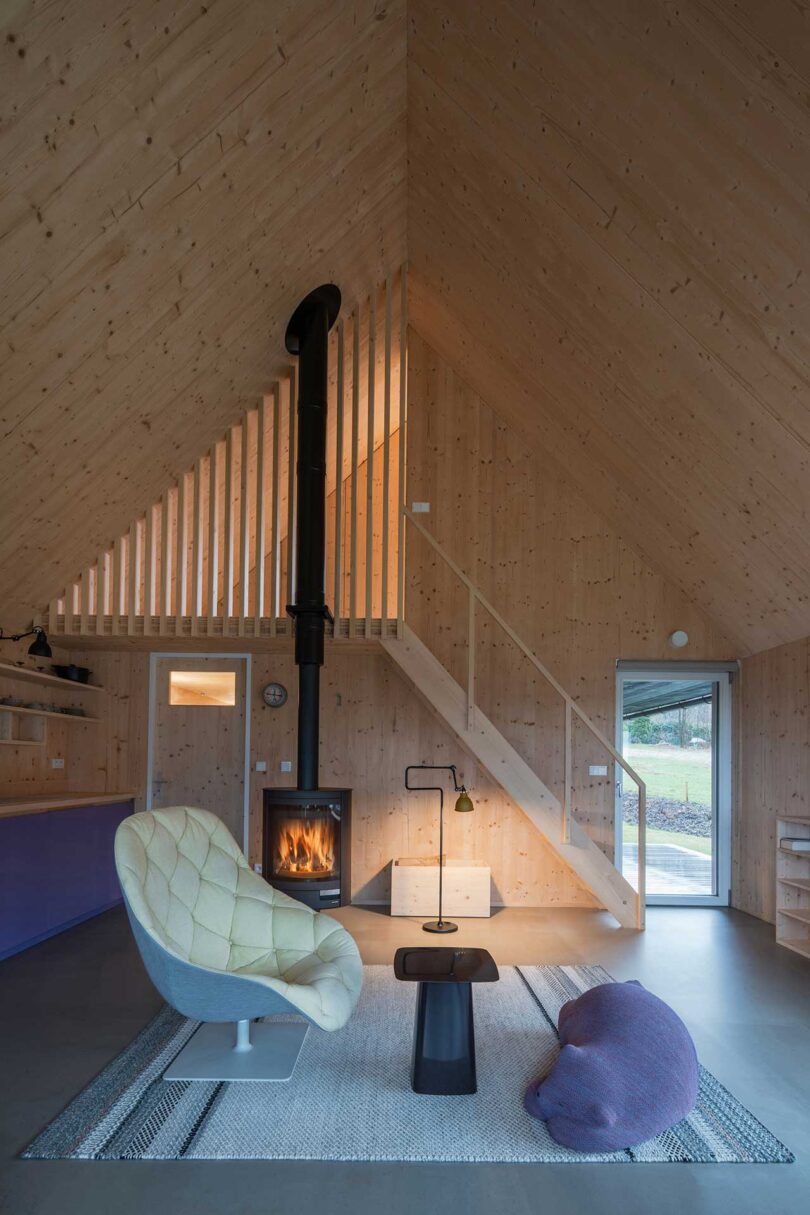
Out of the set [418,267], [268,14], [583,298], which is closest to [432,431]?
[418,267]

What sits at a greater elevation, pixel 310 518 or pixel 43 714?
pixel 310 518

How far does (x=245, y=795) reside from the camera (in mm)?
7781

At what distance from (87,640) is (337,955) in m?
3.94

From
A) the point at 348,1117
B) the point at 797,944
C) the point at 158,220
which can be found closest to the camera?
the point at 348,1117

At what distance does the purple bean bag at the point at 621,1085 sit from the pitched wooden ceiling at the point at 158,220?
12.8ft

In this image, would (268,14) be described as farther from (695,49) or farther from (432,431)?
(432,431)

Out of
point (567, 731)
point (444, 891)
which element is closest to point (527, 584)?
point (567, 731)

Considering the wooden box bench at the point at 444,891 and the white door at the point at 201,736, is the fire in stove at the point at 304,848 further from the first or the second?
the white door at the point at 201,736

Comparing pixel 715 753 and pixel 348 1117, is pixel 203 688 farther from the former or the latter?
pixel 348 1117

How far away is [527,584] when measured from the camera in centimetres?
791

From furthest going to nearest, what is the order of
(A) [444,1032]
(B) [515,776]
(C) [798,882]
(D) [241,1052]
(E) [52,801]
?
(B) [515,776]
(E) [52,801]
(C) [798,882]
(D) [241,1052]
(A) [444,1032]

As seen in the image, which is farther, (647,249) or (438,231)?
(438,231)

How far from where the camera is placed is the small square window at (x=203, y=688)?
25.9ft

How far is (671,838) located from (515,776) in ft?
5.77
